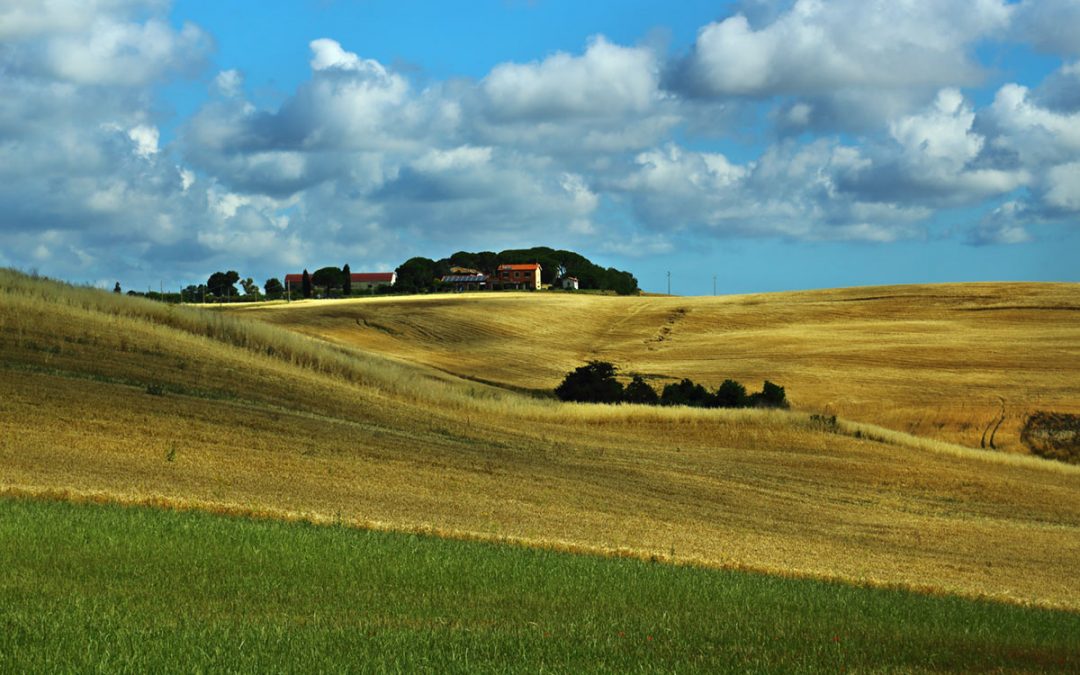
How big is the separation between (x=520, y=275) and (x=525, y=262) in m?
16.6

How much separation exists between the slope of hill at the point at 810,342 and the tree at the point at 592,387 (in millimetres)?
3865

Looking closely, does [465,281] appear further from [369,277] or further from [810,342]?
[810,342]

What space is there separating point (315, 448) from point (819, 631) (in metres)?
16.2

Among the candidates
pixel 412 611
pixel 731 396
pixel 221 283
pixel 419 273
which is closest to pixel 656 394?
pixel 731 396

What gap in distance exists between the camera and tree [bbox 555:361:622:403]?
50.1 metres

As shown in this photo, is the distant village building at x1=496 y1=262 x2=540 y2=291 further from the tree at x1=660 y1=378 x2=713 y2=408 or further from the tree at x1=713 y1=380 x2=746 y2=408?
the tree at x1=713 y1=380 x2=746 y2=408

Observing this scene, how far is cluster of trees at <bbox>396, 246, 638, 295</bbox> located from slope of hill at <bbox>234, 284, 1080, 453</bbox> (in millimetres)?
60353

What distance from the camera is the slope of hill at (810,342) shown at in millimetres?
48219

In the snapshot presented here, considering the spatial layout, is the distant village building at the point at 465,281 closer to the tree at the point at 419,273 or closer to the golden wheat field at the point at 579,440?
the tree at the point at 419,273

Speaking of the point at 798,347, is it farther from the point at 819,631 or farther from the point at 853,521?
the point at 819,631

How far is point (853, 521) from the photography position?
27.0 metres

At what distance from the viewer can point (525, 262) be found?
6973 inches

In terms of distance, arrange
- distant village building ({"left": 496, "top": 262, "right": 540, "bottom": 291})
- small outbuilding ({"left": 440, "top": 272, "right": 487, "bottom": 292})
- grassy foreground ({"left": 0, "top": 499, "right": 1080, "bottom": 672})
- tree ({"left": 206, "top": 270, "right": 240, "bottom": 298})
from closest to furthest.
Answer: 1. grassy foreground ({"left": 0, "top": 499, "right": 1080, "bottom": 672})
2. tree ({"left": 206, "top": 270, "right": 240, "bottom": 298})
3. small outbuilding ({"left": 440, "top": 272, "right": 487, "bottom": 292})
4. distant village building ({"left": 496, "top": 262, "right": 540, "bottom": 291})

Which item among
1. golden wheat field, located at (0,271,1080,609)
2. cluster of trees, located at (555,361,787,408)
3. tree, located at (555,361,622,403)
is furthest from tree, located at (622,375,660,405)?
golden wheat field, located at (0,271,1080,609)
